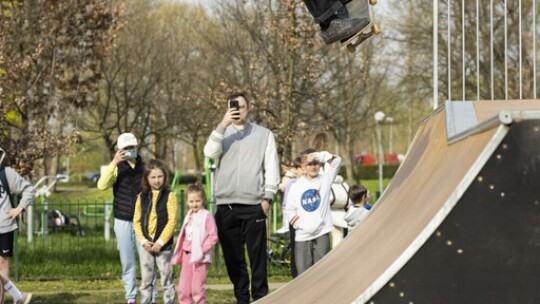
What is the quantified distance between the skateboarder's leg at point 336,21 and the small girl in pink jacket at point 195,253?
3255mm

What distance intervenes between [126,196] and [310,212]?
6.00 ft

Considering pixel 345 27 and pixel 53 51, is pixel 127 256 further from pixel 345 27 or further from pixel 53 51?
pixel 53 51

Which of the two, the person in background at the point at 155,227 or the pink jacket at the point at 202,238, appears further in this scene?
the person in background at the point at 155,227

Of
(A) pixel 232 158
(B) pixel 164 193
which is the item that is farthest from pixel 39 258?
(A) pixel 232 158

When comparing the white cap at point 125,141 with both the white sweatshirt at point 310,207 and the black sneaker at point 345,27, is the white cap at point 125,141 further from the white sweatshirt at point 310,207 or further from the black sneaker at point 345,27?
the black sneaker at point 345,27

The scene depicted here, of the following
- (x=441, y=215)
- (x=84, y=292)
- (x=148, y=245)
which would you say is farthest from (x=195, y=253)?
(x=441, y=215)

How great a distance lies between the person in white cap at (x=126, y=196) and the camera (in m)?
9.52

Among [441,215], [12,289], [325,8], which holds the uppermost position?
[325,8]

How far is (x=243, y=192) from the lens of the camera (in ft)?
28.3

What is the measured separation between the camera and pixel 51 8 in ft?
69.2

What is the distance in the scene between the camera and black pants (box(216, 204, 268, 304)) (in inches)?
340

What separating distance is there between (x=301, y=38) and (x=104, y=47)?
594 centimetres

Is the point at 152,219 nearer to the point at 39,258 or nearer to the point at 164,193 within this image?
the point at 164,193

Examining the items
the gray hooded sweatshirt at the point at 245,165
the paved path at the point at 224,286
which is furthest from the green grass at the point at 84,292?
the gray hooded sweatshirt at the point at 245,165
